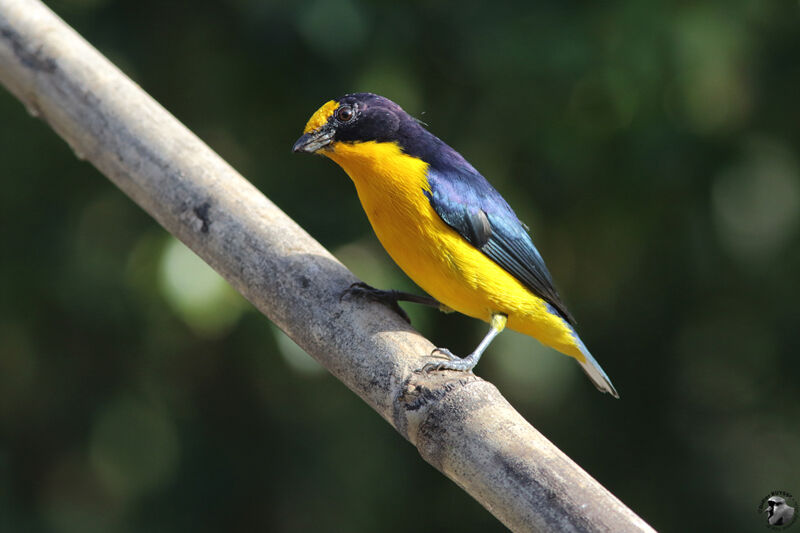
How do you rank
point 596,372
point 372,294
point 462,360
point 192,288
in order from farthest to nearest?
point 192,288 → point 596,372 → point 372,294 → point 462,360

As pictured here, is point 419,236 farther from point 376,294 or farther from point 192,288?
point 192,288

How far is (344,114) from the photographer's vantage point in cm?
290

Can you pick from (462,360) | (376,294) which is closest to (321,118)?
(376,294)

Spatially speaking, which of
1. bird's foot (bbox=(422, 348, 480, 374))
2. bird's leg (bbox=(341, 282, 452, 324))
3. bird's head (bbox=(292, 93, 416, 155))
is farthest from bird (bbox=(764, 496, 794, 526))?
bird's head (bbox=(292, 93, 416, 155))

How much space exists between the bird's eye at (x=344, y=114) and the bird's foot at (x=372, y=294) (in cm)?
57

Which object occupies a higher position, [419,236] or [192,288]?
[419,236]

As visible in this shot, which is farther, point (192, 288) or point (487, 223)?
point (192, 288)

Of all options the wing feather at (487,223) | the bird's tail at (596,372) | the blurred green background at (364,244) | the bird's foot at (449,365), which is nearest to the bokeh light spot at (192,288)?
the blurred green background at (364,244)

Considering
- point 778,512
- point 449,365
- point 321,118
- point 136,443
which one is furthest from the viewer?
point 136,443

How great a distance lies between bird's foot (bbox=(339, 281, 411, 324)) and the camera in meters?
2.70

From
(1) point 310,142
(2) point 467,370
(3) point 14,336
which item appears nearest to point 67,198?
(3) point 14,336

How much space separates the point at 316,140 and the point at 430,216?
1.50 ft

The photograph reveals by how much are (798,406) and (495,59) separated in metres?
2.49

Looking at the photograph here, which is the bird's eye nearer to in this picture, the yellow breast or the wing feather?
the yellow breast
